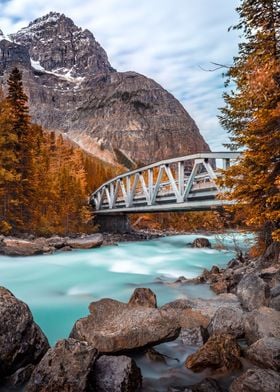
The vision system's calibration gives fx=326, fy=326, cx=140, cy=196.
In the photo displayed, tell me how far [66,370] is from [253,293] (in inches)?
217

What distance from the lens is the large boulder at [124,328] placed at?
573cm

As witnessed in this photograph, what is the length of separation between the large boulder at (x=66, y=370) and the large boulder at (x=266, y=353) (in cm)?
260

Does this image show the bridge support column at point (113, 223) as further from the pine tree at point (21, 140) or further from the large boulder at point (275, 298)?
the large boulder at point (275, 298)

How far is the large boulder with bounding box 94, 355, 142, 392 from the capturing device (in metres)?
4.55

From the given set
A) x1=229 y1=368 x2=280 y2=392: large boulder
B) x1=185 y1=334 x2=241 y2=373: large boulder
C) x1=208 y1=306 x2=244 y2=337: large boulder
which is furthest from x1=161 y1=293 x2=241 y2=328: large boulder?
x1=229 y1=368 x2=280 y2=392: large boulder

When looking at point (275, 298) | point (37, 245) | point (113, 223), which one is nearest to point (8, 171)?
point (37, 245)

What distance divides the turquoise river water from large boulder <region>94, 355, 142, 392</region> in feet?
9.23

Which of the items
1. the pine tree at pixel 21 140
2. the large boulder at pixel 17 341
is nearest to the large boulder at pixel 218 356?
the large boulder at pixel 17 341

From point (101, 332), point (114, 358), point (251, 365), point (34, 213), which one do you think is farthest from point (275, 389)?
point (34, 213)

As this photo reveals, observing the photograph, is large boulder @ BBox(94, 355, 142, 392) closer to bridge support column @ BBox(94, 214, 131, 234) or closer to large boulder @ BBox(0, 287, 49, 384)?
large boulder @ BBox(0, 287, 49, 384)

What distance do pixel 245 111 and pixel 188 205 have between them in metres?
7.27

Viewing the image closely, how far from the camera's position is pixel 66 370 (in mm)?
4371

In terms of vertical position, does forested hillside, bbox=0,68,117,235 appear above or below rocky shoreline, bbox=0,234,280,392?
Answer: above

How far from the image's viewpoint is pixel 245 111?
12.5m
